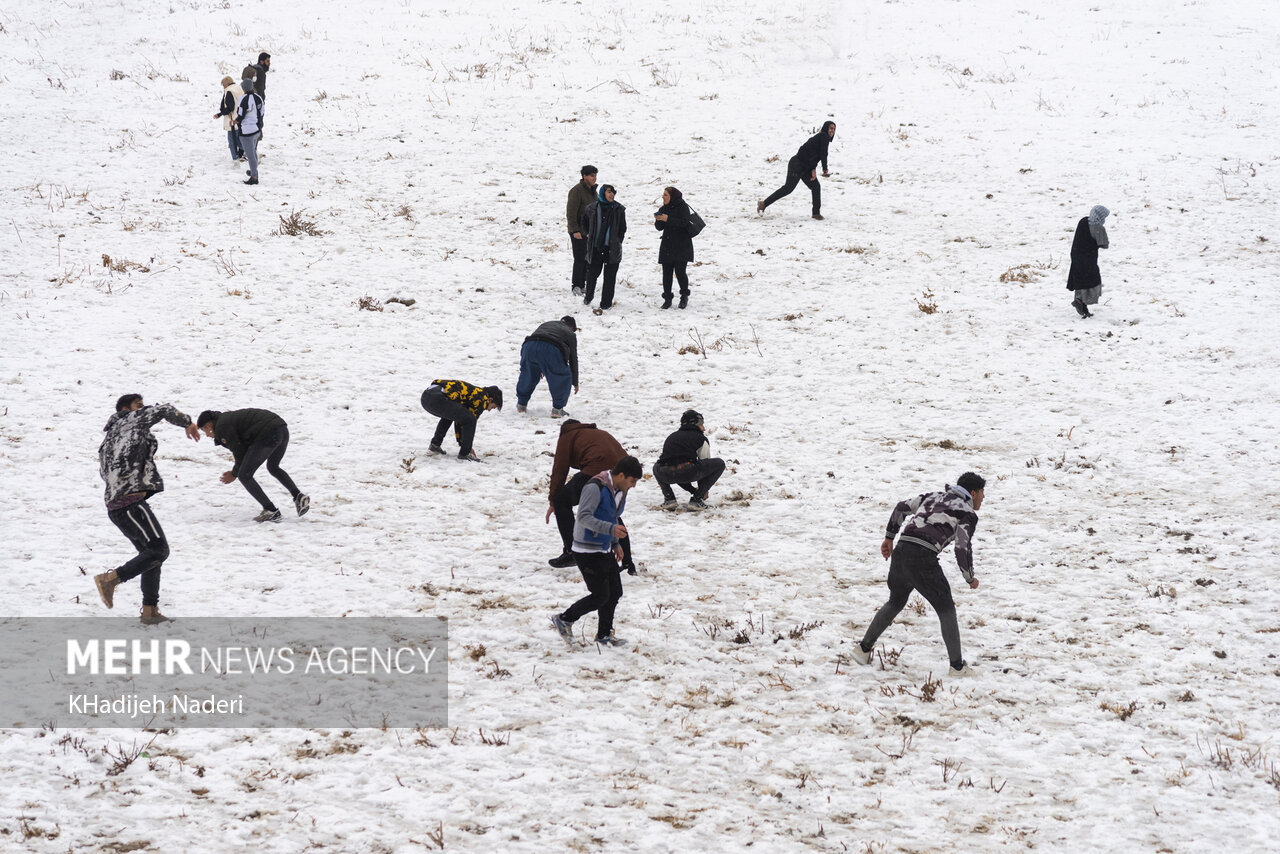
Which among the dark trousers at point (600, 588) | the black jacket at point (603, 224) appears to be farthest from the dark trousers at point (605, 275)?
the dark trousers at point (600, 588)

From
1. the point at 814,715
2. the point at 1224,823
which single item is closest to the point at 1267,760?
the point at 1224,823

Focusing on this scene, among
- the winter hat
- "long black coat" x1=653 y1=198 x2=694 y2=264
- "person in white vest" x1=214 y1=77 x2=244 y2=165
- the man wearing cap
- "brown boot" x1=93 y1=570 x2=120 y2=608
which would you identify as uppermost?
"person in white vest" x1=214 y1=77 x2=244 y2=165

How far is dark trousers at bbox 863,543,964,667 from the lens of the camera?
7727 millimetres

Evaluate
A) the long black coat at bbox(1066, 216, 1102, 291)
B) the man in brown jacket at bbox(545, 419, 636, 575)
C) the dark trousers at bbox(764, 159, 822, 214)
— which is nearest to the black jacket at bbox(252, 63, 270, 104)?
the dark trousers at bbox(764, 159, 822, 214)

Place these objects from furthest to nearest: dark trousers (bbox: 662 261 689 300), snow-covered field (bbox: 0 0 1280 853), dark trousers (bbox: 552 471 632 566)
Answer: dark trousers (bbox: 662 261 689 300), dark trousers (bbox: 552 471 632 566), snow-covered field (bbox: 0 0 1280 853)

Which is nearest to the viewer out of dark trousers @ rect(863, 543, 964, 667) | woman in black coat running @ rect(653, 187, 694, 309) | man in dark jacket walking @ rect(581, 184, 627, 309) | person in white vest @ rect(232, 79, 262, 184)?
dark trousers @ rect(863, 543, 964, 667)

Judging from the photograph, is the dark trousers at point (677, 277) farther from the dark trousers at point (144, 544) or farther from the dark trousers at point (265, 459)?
the dark trousers at point (144, 544)

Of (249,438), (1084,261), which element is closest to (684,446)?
(249,438)

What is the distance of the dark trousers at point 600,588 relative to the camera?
25.8 ft

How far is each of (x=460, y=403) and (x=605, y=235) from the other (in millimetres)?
5496

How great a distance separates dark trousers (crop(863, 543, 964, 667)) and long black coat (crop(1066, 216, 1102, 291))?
389 inches

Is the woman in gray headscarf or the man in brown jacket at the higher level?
the woman in gray headscarf

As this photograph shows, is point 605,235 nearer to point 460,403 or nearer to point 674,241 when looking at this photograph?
point 674,241

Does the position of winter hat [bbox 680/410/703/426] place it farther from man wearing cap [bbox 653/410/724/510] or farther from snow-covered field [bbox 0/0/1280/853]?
snow-covered field [bbox 0/0/1280/853]
